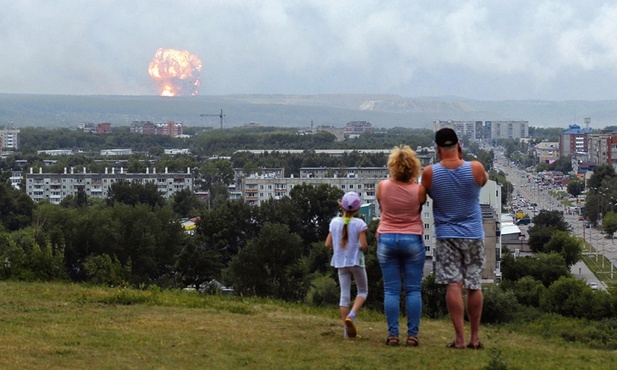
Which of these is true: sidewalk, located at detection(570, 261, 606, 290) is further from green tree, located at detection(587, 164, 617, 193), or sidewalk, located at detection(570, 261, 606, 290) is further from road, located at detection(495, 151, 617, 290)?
green tree, located at detection(587, 164, 617, 193)

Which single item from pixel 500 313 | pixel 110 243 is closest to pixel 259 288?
pixel 500 313

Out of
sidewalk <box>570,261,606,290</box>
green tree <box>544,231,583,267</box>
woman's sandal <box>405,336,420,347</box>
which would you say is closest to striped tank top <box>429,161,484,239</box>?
woman's sandal <box>405,336,420,347</box>

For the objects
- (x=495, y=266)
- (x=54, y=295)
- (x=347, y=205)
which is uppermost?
(x=347, y=205)

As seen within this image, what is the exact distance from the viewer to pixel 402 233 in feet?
25.5

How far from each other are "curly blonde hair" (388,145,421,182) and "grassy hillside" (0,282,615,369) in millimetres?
1246

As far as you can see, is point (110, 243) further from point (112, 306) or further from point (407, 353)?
point (407, 353)

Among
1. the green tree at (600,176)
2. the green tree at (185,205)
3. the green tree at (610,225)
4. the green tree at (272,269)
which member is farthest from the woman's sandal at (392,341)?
the green tree at (600,176)

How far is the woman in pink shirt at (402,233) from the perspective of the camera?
777cm

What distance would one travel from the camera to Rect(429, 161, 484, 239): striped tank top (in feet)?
25.3

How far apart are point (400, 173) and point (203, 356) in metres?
1.95

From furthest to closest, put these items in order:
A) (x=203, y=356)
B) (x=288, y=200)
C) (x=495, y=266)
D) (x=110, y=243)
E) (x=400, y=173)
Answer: (x=288, y=200) < (x=495, y=266) < (x=110, y=243) < (x=400, y=173) < (x=203, y=356)

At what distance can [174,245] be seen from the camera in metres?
33.2

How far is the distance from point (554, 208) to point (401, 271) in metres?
78.2

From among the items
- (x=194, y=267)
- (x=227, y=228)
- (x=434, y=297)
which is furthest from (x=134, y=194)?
(x=434, y=297)
